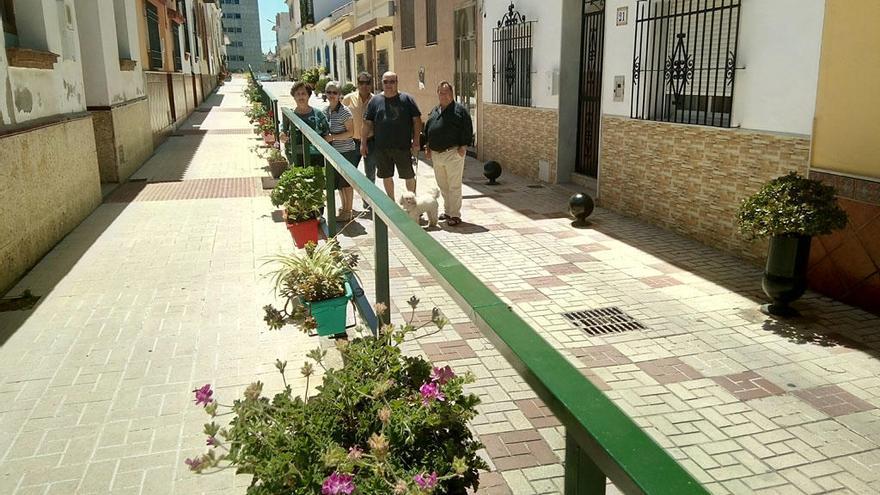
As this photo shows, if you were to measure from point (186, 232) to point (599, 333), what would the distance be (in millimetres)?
4688

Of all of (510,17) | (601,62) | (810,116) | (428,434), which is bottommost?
(428,434)

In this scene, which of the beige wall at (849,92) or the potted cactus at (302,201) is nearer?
the beige wall at (849,92)

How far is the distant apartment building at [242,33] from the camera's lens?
10850 centimetres

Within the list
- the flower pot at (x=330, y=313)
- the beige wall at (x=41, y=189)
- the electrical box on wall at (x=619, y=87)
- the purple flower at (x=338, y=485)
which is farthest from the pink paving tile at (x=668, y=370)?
the electrical box on wall at (x=619, y=87)

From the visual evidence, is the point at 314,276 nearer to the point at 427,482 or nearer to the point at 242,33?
the point at 427,482

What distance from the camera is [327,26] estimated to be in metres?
40.0

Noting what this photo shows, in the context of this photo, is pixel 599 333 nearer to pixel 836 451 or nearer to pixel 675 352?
pixel 675 352

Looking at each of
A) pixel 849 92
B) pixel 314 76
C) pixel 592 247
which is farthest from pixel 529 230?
pixel 314 76

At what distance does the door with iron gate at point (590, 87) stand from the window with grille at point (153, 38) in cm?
1014

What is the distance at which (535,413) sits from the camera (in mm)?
3873

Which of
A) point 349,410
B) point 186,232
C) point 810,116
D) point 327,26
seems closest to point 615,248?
point 810,116

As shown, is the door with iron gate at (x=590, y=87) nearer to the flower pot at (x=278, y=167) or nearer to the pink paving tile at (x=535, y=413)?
the flower pot at (x=278, y=167)

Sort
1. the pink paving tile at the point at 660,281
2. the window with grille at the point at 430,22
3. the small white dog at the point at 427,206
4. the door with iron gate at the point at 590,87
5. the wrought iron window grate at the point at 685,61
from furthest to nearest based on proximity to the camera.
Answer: the window with grille at the point at 430,22, the door with iron gate at the point at 590,87, the small white dog at the point at 427,206, the wrought iron window grate at the point at 685,61, the pink paving tile at the point at 660,281

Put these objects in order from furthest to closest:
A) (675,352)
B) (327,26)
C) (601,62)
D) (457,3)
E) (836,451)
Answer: (327,26), (457,3), (601,62), (675,352), (836,451)
